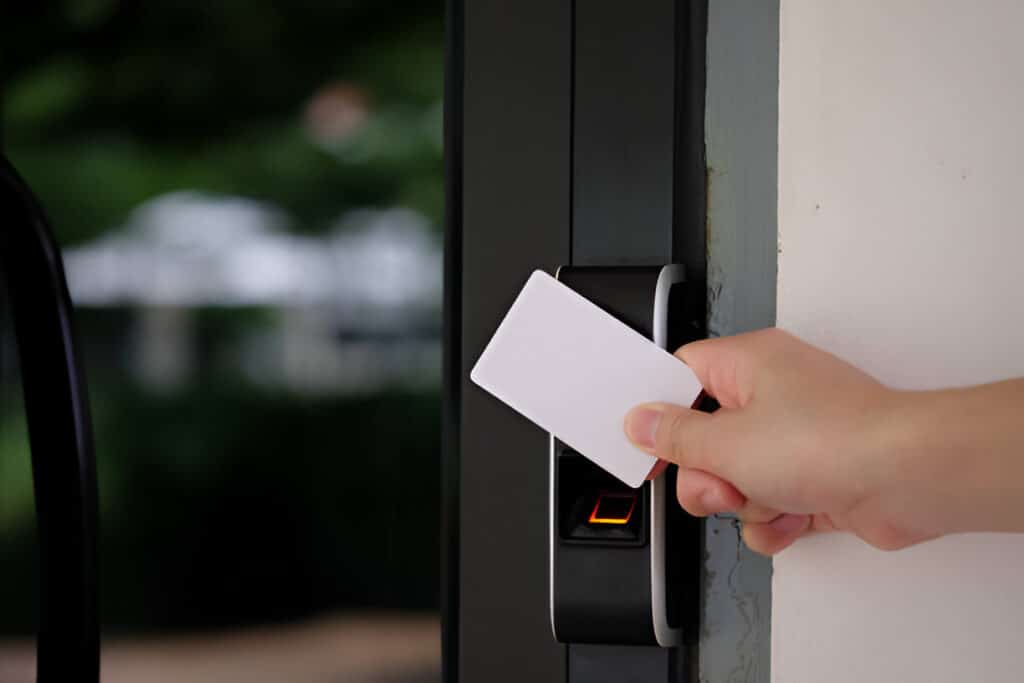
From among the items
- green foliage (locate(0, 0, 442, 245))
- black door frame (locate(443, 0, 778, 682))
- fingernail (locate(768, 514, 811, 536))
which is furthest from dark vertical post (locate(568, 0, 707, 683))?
green foliage (locate(0, 0, 442, 245))

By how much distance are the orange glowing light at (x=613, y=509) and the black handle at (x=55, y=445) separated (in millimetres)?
312

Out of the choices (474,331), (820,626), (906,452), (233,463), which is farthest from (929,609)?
(233,463)

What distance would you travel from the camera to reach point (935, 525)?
450mm

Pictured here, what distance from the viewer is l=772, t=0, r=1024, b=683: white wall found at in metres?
0.55

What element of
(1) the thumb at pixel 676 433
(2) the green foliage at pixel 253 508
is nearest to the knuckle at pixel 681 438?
(1) the thumb at pixel 676 433

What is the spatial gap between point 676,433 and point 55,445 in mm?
374

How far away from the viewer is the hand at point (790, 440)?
0.44 metres

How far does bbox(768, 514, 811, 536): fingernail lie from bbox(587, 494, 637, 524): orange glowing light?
3.2 inches

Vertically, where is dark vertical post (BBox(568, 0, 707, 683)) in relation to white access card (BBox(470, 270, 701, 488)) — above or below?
above

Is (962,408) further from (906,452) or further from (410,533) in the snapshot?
(410,533)

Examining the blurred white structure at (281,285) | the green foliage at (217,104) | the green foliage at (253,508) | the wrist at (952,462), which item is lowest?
the green foliage at (253,508)

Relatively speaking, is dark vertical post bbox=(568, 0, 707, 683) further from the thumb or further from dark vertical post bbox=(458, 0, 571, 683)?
the thumb

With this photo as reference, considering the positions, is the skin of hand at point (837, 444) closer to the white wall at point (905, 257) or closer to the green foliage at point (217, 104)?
the white wall at point (905, 257)

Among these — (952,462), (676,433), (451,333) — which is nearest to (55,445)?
(451,333)
